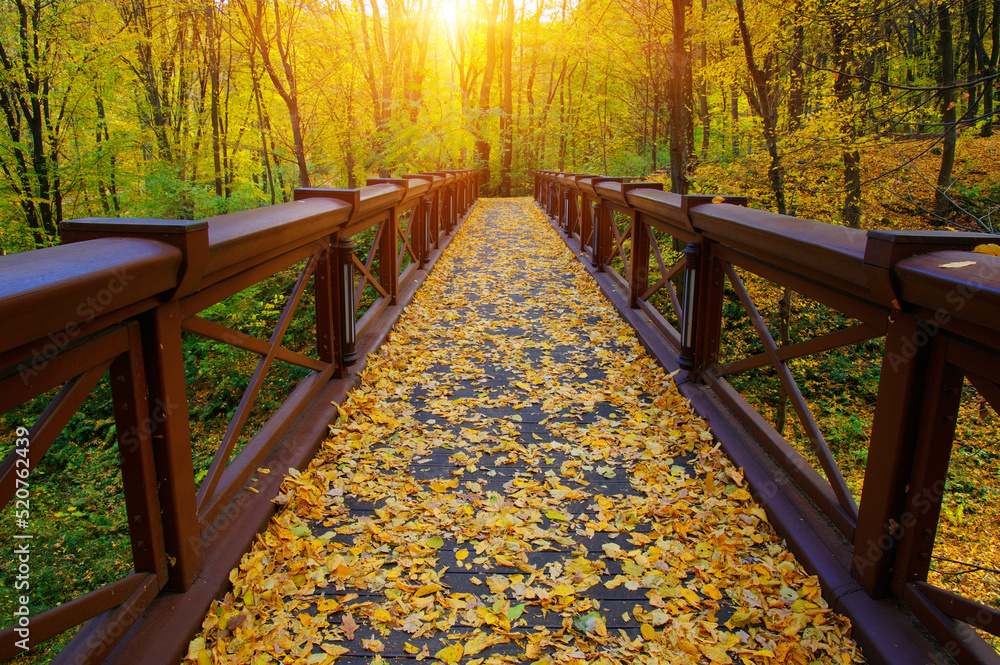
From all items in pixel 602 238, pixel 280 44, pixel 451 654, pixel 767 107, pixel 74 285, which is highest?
pixel 280 44

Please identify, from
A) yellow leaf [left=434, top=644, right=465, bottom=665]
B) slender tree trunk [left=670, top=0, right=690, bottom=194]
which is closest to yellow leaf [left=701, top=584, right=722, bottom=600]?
yellow leaf [left=434, top=644, right=465, bottom=665]

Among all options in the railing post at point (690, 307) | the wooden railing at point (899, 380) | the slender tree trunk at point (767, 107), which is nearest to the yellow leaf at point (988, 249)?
the wooden railing at point (899, 380)

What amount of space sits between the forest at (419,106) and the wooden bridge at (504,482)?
444 cm

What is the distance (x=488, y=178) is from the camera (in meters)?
30.4

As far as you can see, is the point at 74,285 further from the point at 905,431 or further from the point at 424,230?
the point at 424,230

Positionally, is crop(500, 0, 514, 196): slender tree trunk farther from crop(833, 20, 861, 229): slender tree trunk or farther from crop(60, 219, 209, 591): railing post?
crop(60, 219, 209, 591): railing post

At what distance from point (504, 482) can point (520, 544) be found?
0.60 m

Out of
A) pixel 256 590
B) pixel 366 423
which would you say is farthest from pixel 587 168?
pixel 256 590

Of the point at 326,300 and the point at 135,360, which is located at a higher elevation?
the point at 135,360

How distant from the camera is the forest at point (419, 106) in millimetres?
10016

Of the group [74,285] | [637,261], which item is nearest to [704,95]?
[637,261]

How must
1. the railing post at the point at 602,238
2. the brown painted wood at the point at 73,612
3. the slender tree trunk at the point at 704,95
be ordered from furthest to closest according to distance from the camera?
the slender tree trunk at the point at 704,95 → the railing post at the point at 602,238 → the brown painted wood at the point at 73,612

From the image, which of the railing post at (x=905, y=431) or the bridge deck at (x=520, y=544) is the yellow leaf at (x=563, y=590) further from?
the railing post at (x=905, y=431)

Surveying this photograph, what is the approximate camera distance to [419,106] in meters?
17.1
